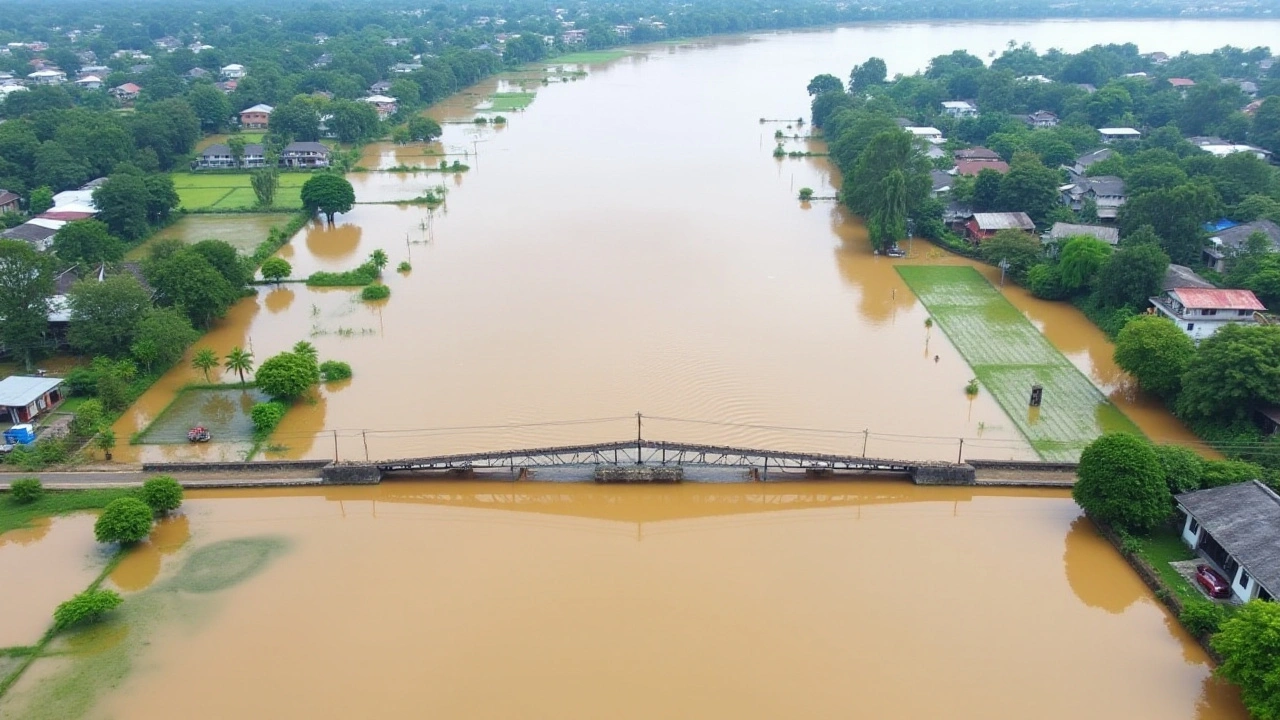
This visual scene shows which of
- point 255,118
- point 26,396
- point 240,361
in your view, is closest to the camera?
point 26,396

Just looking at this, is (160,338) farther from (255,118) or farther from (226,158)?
(255,118)

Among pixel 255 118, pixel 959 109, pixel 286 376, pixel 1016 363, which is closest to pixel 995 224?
pixel 1016 363

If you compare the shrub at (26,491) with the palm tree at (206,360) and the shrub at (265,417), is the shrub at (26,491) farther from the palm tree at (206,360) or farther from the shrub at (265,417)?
the palm tree at (206,360)

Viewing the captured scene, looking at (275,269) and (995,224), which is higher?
(995,224)

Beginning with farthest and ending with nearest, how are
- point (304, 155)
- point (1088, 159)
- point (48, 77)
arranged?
point (48, 77) < point (304, 155) < point (1088, 159)

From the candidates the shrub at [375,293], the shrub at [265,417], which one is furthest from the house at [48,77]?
the shrub at [265,417]

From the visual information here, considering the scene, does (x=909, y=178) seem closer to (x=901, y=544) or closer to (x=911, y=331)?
(x=911, y=331)

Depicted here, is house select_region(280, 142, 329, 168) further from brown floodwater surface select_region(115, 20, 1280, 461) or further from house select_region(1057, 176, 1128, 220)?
house select_region(1057, 176, 1128, 220)

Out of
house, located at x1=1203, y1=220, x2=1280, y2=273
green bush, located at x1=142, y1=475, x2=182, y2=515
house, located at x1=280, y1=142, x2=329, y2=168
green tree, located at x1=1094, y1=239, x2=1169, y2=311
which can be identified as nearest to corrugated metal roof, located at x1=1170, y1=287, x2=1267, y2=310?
green tree, located at x1=1094, y1=239, x2=1169, y2=311

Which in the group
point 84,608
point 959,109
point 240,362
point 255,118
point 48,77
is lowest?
point 84,608
